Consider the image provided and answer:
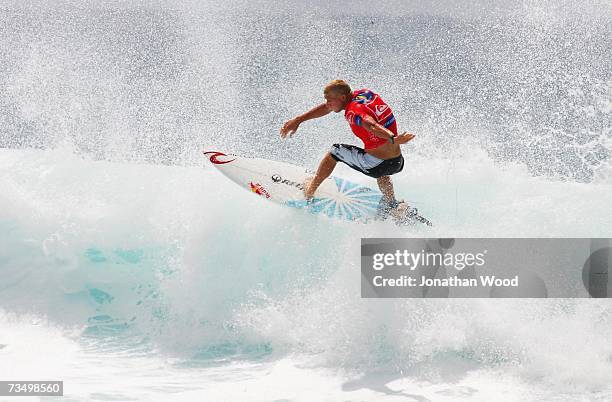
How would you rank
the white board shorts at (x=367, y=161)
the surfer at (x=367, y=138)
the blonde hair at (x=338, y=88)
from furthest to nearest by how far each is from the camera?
the white board shorts at (x=367, y=161) < the blonde hair at (x=338, y=88) < the surfer at (x=367, y=138)

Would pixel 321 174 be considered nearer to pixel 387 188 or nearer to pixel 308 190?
pixel 308 190

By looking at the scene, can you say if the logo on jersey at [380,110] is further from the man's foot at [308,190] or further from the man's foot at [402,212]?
the man's foot at [308,190]

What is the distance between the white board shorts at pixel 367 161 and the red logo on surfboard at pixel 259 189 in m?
1.16

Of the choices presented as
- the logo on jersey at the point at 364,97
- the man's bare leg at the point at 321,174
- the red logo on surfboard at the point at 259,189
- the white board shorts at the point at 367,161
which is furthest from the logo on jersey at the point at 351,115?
the red logo on surfboard at the point at 259,189

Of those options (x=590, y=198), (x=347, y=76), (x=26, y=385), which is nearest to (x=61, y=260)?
(x=26, y=385)

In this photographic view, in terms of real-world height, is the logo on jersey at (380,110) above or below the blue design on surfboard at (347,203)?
above

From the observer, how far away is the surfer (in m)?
6.58

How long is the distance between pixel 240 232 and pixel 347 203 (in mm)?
1461

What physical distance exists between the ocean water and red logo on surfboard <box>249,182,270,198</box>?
1.08ft

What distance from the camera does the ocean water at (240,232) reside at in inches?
246

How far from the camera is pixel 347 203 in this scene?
24.9ft

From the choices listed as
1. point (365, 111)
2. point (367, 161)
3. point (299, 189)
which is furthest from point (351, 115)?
point (299, 189)

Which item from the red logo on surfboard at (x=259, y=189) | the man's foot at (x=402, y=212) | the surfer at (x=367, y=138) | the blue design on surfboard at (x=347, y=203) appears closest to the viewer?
the surfer at (x=367, y=138)

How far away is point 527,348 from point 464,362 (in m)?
0.55
